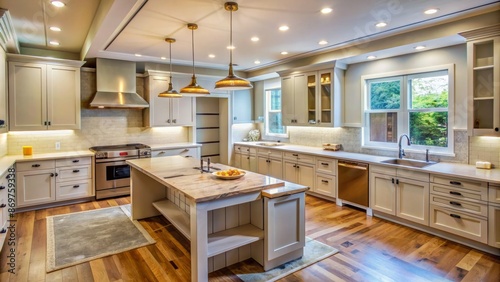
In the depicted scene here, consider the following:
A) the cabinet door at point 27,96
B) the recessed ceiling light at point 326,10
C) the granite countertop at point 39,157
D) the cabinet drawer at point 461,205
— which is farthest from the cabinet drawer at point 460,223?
the cabinet door at point 27,96

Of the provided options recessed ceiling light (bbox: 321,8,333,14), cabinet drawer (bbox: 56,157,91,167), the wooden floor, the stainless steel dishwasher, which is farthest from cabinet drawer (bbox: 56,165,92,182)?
recessed ceiling light (bbox: 321,8,333,14)

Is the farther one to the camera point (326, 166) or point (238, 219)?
point (326, 166)

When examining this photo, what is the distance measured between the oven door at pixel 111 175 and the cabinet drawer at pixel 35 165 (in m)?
0.67

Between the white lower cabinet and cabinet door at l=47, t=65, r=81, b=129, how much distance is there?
16.9 feet

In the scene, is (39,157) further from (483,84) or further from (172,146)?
(483,84)

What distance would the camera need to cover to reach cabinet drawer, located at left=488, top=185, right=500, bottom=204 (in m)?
2.99

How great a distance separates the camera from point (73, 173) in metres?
4.91

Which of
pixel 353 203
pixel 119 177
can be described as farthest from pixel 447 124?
pixel 119 177

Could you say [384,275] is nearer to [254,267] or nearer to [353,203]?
[254,267]

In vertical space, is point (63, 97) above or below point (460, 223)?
above

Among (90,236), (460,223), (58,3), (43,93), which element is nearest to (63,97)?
(43,93)

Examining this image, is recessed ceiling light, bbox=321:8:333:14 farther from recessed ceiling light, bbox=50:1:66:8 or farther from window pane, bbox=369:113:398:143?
recessed ceiling light, bbox=50:1:66:8

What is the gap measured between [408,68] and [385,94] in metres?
0.55

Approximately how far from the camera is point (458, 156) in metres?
3.90
